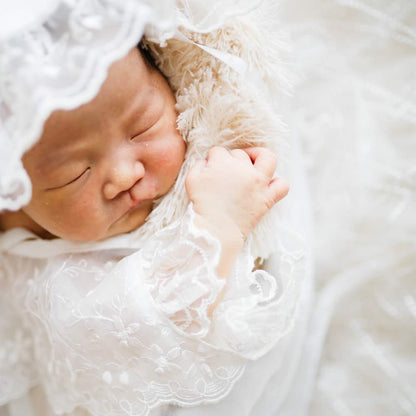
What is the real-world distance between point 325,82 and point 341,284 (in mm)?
556

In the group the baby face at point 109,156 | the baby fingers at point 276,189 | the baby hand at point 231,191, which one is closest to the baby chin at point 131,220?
the baby face at point 109,156

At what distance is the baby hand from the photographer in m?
0.76

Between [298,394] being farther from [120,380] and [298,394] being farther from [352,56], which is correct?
[352,56]

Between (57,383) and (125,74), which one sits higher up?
(125,74)

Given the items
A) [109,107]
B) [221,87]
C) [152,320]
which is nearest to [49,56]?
[109,107]

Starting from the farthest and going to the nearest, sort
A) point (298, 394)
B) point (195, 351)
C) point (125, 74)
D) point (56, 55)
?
point (298, 394), point (195, 351), point (125, 74), point (56, 55)

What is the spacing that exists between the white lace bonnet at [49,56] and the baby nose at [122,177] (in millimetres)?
182

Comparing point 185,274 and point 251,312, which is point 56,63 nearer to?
point 185,274

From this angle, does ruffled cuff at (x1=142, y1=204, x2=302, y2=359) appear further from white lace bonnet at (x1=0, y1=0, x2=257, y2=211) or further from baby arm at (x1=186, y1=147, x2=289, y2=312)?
white lace bonnet at (x1=0, y1=0, x2=257, y2=211)

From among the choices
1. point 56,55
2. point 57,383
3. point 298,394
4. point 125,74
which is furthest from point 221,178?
point 298,394

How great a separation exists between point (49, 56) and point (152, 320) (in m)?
0.43

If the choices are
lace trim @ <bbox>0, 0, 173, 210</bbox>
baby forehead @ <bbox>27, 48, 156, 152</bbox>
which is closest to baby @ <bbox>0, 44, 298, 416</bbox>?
baby forehead @ <bbox>27, 48, 156, 152</bbox>

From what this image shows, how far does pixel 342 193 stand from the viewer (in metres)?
1.26

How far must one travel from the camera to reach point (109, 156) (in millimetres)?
720
